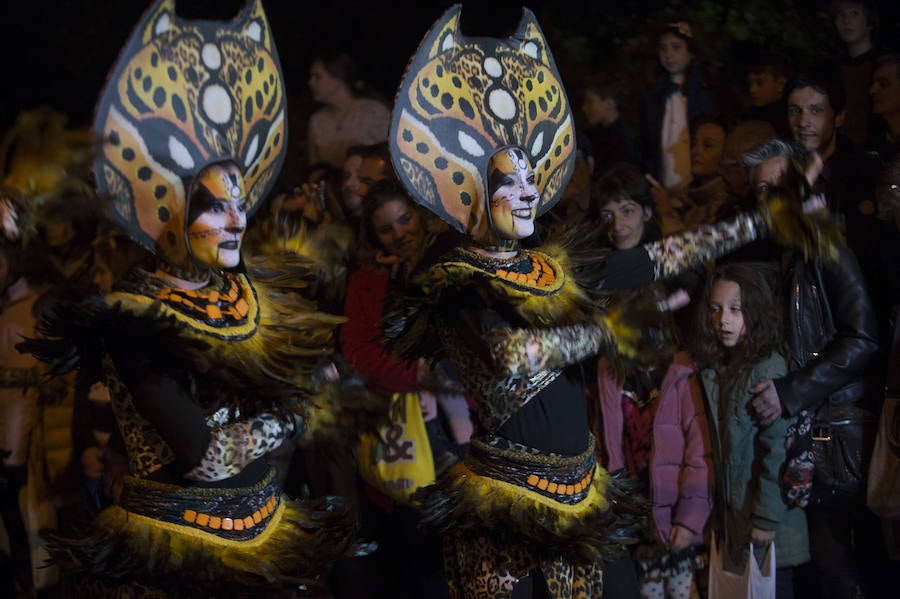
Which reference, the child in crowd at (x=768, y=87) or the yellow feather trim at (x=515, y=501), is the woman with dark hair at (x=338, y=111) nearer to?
the child in crowd at (x=768, y=87)

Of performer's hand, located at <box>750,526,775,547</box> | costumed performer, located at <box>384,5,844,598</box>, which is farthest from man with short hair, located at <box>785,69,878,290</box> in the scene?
performer's hand, located at <box>750,526,775,547</box>

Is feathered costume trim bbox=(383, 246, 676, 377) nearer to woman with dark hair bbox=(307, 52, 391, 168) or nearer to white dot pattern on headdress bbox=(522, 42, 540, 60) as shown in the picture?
white dot pattern on headdress bbox=(522, 42, 540, 60)

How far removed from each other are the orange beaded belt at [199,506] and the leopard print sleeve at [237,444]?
69 millimetres

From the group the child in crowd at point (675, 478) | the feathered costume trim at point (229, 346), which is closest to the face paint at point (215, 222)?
the feathered costume trim at point (229, 346)

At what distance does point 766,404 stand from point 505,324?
3.69 feet

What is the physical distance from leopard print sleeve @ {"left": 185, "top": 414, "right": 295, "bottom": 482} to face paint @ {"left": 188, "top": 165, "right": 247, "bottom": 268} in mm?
413

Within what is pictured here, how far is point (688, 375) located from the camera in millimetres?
3885

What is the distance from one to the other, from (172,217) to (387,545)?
5.96 feet

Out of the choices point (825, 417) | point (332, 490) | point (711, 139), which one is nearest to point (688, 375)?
point (825, 417)

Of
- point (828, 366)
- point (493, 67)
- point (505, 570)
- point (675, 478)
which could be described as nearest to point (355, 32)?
point (493, 67)

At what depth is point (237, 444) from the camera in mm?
2758

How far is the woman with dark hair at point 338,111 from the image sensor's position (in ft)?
16.8

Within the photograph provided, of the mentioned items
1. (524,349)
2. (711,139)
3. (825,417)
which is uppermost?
(711,139)

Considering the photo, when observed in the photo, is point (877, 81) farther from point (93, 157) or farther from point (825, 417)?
point (93, 157)
